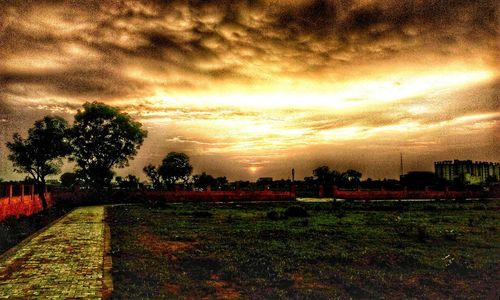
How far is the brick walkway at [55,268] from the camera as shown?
20.9ft

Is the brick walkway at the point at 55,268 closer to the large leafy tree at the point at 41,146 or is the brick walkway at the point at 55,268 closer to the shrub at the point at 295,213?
the shrub at the point at 295,213

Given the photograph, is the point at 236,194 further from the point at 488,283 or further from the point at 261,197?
the point at 488,283

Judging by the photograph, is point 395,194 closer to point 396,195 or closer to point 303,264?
point 396,195

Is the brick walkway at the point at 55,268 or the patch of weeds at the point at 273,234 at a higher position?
the brick walkway at the point at 55,268

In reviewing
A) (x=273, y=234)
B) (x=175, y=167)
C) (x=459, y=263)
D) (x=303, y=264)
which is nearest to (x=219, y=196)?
(x=273, y=234)

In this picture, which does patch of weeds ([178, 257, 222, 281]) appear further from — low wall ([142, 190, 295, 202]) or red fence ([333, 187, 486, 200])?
red fence ([333, 187, 486, 200])

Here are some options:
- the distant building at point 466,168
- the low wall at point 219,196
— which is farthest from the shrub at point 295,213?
the distant building at point 466,168

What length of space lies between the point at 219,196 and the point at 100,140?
16.8m

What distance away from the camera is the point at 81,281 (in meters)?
6.98

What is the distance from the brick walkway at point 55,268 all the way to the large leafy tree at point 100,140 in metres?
34.9

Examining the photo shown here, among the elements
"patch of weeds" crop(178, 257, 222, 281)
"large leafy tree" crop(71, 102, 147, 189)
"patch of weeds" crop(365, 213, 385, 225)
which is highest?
"large leafy tree" crop(71, 102, 147, 189)

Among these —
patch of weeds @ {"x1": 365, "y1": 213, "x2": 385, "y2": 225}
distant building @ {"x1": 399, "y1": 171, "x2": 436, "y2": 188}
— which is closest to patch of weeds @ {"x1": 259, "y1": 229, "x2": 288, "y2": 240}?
patch of weeds @ {"x1": 365, "y1": 213, "x2": 385, "y2": 225}

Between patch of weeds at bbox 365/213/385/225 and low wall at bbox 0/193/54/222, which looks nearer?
patch of weeds at bbox 365/213/385/225

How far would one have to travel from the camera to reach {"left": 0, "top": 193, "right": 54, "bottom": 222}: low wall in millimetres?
18164
